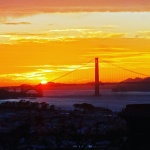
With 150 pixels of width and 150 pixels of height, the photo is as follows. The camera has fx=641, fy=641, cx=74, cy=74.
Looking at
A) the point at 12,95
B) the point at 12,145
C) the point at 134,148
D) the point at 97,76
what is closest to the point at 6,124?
the point at 12,145

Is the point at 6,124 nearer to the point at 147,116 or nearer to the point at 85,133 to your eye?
the point at 85,133

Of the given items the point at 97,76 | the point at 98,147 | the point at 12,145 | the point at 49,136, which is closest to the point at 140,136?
the point at 98,147

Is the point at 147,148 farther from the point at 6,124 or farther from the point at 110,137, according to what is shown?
the point at 6,124

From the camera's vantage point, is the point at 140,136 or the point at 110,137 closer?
the point at 140,136

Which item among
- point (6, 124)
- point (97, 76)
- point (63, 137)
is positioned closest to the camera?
point (63, 137)

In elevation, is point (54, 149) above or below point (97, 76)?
below

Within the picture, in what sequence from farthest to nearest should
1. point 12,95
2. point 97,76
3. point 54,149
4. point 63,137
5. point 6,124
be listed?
point 12,95
point 97,76
point 6,124
point 63,137
point 54,149

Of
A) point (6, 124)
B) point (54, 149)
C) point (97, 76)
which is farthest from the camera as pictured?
point (97, 76)

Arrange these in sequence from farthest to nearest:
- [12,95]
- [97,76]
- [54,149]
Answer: [12,95] < [97,76] < [54,149]

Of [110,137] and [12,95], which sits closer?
[110,137]
